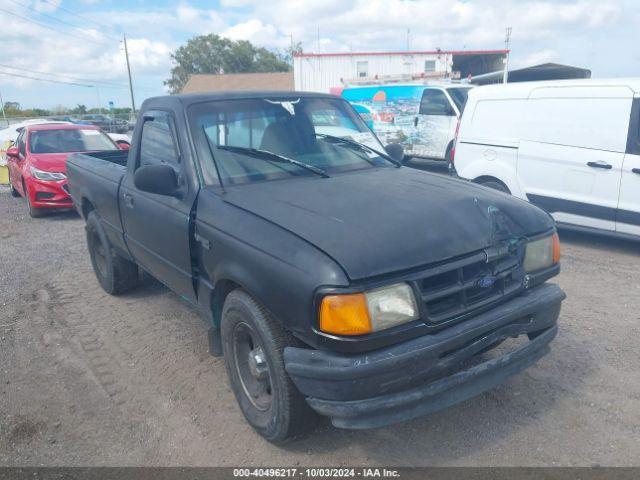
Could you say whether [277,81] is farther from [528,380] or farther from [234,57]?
[528,380]

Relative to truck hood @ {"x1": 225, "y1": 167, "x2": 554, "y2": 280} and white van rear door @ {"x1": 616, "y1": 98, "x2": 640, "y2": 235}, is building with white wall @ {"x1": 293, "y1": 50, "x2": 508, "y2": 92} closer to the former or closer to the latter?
white van rear door @ {"x1": 616, "y1": 98, "x2": 640, "y2": 235}

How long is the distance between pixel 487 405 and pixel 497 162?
181 inches

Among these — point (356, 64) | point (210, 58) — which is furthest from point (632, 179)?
point (210, 58)

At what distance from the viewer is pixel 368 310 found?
2268mm

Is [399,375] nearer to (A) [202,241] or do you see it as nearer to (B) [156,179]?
(A) [202,241]

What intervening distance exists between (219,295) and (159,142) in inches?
54.3

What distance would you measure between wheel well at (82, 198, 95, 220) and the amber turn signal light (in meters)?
3.80

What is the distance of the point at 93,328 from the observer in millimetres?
4496

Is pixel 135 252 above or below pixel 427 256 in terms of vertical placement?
below

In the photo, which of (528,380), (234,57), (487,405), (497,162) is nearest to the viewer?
(487,405)

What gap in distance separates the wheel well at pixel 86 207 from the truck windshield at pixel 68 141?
4.76m

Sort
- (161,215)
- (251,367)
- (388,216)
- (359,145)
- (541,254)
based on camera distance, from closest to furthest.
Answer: (388,216), (251,367), (541,254), (161,215), (359,145)

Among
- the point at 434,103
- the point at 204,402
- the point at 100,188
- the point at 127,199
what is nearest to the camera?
the point at 204,402

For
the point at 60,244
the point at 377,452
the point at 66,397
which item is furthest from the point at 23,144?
the point at 377,452
